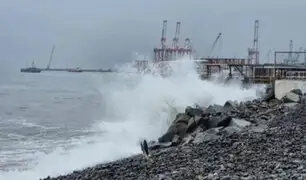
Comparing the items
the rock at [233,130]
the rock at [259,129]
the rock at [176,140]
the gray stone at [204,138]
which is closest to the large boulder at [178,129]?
the rock at [176,140]


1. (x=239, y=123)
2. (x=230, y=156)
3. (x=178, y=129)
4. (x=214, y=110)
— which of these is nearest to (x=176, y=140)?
(x=239, y=123)

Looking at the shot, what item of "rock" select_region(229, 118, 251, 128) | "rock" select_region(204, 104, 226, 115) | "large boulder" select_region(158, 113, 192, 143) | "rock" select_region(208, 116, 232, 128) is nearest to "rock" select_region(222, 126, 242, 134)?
"rock" select_region(229, 118, 251, 128)

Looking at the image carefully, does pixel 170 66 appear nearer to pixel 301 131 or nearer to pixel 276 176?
pixel 301 131

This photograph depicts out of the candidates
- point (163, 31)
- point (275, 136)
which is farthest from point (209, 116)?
point (163, 31)

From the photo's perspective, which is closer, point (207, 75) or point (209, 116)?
point (209, 116)

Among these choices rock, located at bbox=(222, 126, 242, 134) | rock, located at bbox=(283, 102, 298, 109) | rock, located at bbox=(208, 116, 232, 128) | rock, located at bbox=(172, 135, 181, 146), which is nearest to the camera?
rock, located at bbox=(222, 126, 242, 134)

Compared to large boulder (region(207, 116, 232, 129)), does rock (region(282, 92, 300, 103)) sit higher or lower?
higher

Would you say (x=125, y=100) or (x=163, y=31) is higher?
(x=163, y=31)

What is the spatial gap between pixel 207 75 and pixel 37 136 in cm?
2578

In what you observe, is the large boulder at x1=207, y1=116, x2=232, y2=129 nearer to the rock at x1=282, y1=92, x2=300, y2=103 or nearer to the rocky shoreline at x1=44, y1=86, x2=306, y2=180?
the rocky shoreline at x1=44, y1=86, x2=306, y2=180

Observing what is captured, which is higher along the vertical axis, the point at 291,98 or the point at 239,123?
the point at 291,98

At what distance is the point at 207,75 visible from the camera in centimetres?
4797

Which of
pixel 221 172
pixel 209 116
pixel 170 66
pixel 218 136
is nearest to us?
pixel 221 172

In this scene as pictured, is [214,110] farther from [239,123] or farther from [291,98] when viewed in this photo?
[239,123]
